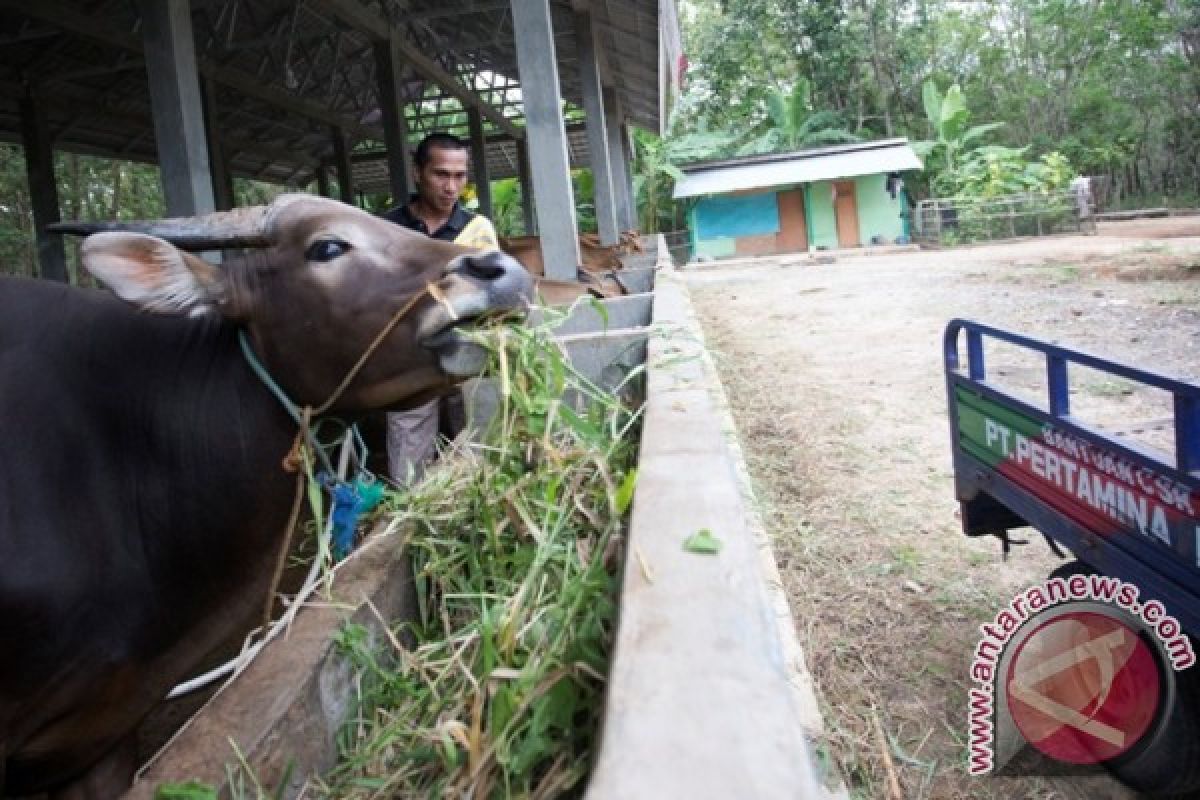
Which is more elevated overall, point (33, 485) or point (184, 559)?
point (33, 485)

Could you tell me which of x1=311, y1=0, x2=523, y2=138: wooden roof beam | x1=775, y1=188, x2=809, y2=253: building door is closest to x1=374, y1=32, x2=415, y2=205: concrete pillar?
x1=311, y1=0, x2=523, y2=138: wooden roof beam

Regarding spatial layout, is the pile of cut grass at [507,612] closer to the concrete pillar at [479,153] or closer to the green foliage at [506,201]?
the concrete pillar at [479,153]

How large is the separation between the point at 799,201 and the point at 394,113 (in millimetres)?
20915

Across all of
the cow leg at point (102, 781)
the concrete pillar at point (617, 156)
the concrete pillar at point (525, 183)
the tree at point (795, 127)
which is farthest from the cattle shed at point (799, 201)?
the cow leg at point (102, 781)

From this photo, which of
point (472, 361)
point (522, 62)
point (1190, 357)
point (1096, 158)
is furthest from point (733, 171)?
point (472, 361)

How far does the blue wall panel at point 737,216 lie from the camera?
29.5 metres

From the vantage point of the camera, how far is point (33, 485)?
2.01 meters

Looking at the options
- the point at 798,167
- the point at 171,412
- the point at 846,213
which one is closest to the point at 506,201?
the point at 798,167

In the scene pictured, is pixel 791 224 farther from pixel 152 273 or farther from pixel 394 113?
pixel 152 273

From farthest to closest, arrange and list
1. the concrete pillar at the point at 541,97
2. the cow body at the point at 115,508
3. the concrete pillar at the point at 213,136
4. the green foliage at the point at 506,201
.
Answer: the green foliage at the point at 506,201 < the concrete pillar at the point at 213,136 < the concrete pillar at the point at 541,97 < the cow body at the point at 115,508

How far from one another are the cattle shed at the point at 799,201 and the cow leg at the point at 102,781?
88.1 feet

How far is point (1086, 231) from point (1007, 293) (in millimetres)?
14512

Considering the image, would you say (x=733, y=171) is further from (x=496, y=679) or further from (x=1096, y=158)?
(x=496, y=679)

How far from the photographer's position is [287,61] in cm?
1186
